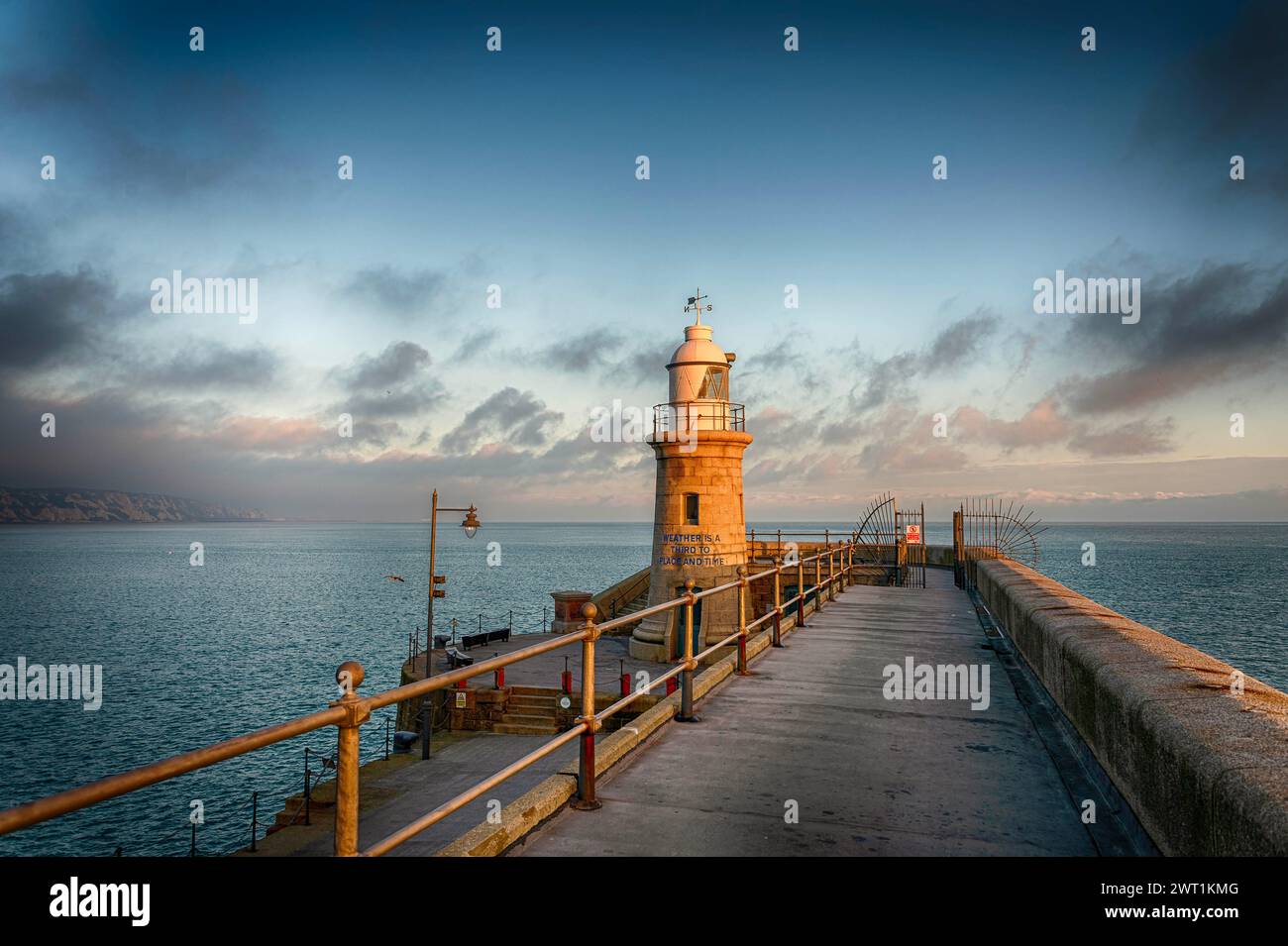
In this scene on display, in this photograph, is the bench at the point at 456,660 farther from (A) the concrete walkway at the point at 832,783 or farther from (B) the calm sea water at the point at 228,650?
(A) the concrete walkway at the point at 832,783

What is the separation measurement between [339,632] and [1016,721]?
62.1 m

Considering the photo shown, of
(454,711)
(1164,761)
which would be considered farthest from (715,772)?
(454,711)

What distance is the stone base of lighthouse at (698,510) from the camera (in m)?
27.6

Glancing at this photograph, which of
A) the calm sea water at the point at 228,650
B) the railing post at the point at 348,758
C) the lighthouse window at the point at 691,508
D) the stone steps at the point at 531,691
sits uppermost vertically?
the lighthouse window at the point at 691,508

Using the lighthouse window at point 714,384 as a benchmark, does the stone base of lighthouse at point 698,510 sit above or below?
below

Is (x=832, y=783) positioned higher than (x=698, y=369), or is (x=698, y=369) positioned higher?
(x=698, y=369)

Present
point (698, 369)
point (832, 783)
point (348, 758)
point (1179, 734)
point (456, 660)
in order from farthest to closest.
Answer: point (456, 660) → point (698, 369) → point (832, 783) → point (1179, 734) → point (348, 758)

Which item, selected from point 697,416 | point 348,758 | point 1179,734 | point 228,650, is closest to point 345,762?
point 348,758

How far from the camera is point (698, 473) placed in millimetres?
27750

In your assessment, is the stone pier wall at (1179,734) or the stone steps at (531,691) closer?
the stone pier wall at (1179,734)

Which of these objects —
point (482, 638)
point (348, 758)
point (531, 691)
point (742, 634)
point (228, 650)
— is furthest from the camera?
point (228, 650)

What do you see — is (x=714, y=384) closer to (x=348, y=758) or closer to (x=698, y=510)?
(x=698, y=510)

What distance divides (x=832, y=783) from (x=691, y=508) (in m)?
22.3

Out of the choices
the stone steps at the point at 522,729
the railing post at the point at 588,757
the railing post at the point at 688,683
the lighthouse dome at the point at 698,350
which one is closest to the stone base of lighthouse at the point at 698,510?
the lighthouse dome at the point at 698,350
